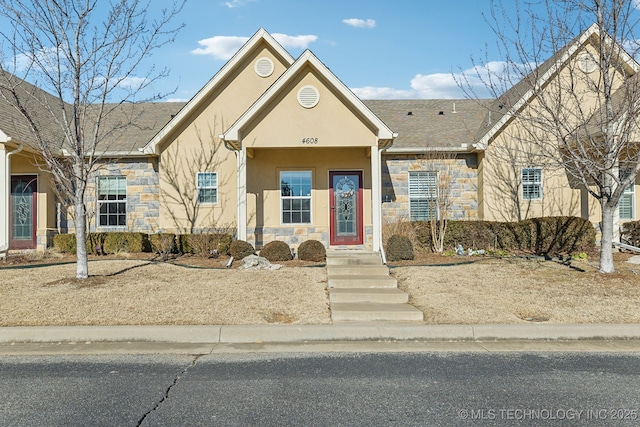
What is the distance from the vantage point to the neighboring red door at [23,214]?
15703 millimetres

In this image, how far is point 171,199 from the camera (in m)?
15.5

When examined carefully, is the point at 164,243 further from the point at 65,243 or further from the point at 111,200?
the point at 111,200

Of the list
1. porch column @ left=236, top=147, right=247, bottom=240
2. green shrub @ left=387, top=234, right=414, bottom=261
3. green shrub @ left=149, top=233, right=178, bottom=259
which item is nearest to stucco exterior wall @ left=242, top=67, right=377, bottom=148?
porch column @ left=236, top=147, right=247, bottom=240

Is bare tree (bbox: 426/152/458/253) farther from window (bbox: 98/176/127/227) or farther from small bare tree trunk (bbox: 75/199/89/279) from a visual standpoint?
window (bbox: 98/176/127/227)

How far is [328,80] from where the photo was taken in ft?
43.7

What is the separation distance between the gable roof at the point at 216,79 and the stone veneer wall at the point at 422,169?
469 centimetres

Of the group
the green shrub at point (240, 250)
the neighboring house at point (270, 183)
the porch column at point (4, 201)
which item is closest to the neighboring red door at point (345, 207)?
the neighboring house at point (270, 183)

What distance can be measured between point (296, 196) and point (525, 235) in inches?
261

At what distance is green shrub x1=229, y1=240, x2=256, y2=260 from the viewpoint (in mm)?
12716

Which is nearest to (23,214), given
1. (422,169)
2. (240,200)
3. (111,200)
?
(111,200)

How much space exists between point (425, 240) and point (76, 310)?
924 cm

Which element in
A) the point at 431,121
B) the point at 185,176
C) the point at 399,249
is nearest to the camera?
the point at 399,249

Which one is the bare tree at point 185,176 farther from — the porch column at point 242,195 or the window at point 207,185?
the porch column at point 242,195

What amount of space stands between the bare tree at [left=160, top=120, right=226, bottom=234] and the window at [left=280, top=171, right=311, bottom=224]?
1.99 meters
